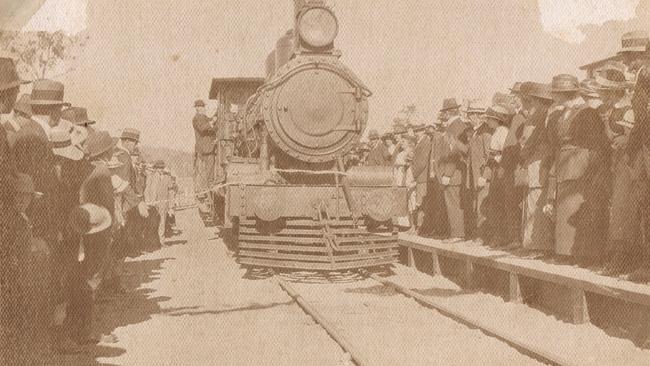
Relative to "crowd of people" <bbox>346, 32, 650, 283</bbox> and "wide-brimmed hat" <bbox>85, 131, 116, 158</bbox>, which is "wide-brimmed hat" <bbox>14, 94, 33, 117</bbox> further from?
"crowd of people" <bbox>346, 32, 650, 283</bbox>

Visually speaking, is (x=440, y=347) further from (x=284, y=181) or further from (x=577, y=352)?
(x=284, y=181)

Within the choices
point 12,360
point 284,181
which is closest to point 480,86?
point 284,181

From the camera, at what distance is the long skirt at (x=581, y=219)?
7.41m

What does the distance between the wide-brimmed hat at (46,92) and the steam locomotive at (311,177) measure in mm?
3742

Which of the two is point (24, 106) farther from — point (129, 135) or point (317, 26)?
point (129, 135)

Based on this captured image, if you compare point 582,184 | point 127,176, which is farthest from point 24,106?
point 582,184

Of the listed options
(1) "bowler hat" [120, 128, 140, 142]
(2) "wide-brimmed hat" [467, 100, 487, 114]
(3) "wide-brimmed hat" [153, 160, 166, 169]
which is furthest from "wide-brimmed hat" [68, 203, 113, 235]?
(3) "wide-brimmed hat" [153, 160, 166, 169]

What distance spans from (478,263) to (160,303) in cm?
361

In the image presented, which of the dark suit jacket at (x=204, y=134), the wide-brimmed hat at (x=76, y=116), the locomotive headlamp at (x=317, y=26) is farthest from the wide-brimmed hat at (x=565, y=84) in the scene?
the dark suit jacket at (x=204, y=134)

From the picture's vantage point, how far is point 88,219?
5625mm

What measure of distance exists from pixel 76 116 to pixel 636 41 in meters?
5.30

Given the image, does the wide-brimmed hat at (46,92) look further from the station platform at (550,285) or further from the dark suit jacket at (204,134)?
the dark suit jacket at (204,134)

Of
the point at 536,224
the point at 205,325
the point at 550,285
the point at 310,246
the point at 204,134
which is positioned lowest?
the point at 205,325

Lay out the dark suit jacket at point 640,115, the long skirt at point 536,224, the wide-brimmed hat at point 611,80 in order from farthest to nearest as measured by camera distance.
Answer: the long skirt at point 536,224 < the wide-brimmed hat at point 611,80 < the dark suit jacket at point 640,115
